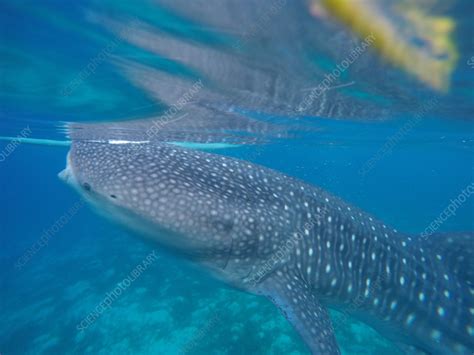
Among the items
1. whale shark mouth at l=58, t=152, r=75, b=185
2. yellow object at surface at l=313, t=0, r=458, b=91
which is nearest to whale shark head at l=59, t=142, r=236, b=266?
whale shark mouth at l=58, t=152, r=75, b=185

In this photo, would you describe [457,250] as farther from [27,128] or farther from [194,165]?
[27,128]

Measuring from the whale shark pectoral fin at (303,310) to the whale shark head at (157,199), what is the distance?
840 millimetres

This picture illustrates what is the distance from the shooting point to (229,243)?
4.25 meters

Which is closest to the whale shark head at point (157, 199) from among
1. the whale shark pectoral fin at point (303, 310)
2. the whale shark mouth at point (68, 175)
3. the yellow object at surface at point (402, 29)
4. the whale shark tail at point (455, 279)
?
the whale shark mouth at point (68, 175)

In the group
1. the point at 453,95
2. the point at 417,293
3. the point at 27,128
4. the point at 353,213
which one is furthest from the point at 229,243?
the point at 27,128

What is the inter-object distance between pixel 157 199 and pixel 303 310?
2.35 meters

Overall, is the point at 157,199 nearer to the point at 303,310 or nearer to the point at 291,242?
the point at 291,242

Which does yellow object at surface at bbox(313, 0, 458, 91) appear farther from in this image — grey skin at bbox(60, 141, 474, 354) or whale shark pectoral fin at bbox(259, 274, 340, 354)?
whale shark pectoral fin at bbox(259, 274, 340, 354)

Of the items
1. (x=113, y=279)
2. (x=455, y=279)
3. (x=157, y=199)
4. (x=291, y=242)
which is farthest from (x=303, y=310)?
(x=113, y=279)

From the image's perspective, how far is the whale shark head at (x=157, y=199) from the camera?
12.6 ft

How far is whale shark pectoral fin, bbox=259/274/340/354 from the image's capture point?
398cm

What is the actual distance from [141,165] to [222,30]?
11.9ft

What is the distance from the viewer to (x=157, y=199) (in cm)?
387

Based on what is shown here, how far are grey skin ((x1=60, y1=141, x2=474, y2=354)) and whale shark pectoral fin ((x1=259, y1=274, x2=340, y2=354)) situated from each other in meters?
0.01
